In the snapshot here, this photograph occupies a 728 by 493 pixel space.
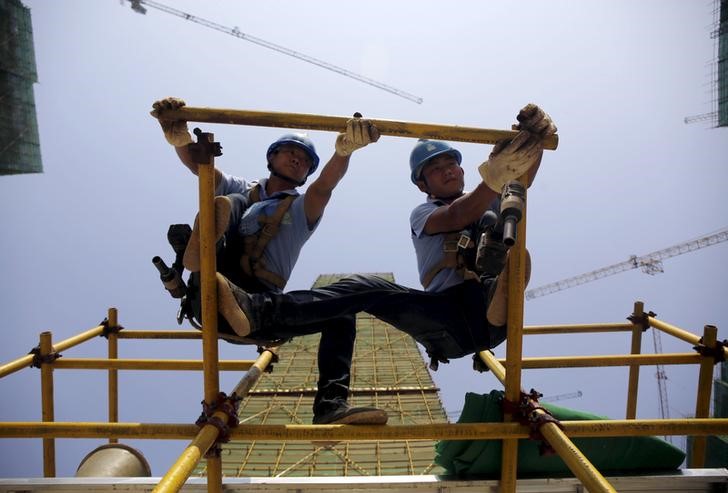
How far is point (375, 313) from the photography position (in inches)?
135

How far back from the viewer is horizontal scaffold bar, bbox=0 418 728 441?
7.88 feet

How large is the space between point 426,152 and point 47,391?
169 inches

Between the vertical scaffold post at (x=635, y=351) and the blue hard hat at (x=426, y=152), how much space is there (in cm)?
262

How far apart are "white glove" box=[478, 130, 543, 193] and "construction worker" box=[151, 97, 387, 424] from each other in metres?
0.74

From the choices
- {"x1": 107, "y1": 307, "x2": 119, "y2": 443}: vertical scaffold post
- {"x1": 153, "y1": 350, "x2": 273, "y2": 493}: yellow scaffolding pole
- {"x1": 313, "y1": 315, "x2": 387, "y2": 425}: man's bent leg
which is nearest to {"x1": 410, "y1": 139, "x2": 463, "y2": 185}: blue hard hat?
{"x1": 313, "y1": 315, "x2": 387, "y2": 425}: man's bent leg

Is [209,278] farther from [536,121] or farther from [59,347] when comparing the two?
[59,347]

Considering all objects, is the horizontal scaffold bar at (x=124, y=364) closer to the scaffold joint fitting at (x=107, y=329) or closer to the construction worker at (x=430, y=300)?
the scaffold joint fitting at (x=107, y=329)

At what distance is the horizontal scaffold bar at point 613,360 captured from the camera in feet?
11.7

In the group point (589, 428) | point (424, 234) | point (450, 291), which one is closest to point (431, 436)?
point (589, 428)

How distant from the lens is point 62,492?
3.07 meters

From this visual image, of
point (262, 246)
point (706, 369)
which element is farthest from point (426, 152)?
point (706, 369)

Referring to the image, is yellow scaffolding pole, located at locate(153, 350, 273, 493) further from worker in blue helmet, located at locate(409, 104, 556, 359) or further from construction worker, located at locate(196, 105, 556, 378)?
worker in blue helmet, located at locate(409, 104, 556, 359)

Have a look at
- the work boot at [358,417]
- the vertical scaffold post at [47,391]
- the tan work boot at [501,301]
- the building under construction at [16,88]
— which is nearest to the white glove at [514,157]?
the tan work boot at [501,301]

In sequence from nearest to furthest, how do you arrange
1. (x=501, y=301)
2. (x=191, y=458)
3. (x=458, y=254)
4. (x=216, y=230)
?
(x=191, y=458)
(x=216, y=230)
(x=501, y=301)
(x=458, y=254)
